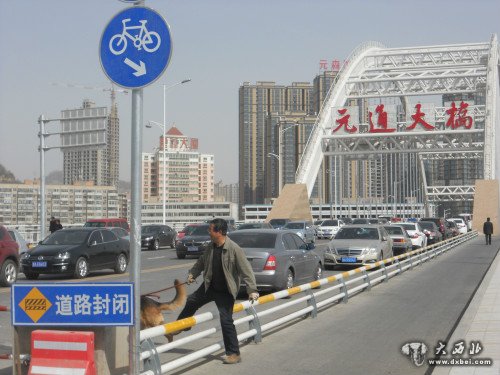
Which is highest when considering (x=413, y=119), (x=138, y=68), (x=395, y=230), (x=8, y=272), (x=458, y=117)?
(x=458, y=117)

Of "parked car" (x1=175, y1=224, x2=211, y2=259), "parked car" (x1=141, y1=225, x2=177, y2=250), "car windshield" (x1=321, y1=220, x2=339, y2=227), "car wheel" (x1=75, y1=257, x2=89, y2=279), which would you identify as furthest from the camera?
"car windshield" (x1=321, y1=220, x2=339, y2=227)

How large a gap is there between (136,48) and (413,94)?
6410 centimetres

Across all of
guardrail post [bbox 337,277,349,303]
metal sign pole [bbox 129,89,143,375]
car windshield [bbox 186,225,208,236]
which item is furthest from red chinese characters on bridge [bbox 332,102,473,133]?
metal sign pole [bbox 129,89,143,375]

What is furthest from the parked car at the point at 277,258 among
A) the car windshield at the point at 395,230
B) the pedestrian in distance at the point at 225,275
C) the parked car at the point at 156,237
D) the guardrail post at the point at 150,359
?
the parked car at the point at 156,237

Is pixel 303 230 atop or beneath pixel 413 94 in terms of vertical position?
beneath

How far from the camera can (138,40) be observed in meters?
6.35

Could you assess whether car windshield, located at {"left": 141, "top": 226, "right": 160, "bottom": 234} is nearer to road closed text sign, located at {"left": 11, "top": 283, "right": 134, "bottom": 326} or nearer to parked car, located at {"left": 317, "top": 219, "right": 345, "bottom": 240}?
parked car, located at {"left": 317, "top": 219, "right": 345, "bottom": 240}

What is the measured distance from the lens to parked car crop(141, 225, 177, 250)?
128 ft

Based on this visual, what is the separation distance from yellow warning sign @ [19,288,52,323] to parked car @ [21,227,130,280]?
14.5m

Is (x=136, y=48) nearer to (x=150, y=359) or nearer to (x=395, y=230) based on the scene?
(x=150, y=359)

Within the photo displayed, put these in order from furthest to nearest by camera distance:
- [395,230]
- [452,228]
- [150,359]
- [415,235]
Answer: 1. [452,228]
2. [415,235]
3. [395,230]
4. [150,359]

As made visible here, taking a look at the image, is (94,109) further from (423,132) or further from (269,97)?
(269,97)

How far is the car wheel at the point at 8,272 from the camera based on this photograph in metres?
18.9

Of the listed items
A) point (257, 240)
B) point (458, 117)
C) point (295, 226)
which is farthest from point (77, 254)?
point (458, 117)
